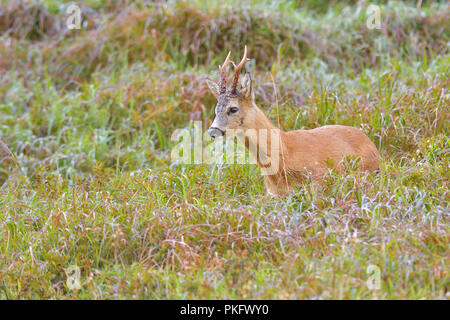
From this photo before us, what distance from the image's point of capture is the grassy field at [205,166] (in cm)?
399

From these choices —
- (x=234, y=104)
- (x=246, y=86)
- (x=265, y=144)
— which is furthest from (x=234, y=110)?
(x=265, y=144)

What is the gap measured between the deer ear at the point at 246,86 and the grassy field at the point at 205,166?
31.1 inches

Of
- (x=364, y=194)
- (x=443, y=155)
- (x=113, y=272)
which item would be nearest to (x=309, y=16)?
(x=443, y=155)

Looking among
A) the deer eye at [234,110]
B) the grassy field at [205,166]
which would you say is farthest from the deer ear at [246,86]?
the grassy field at [205,166]

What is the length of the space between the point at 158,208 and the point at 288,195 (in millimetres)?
977

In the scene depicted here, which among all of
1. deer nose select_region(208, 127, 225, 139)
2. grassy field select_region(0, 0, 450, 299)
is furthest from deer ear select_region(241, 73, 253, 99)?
grassy field select_region(0, 0, 450, 299)

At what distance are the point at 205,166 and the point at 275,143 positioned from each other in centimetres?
105

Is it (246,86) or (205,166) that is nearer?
(246,86)

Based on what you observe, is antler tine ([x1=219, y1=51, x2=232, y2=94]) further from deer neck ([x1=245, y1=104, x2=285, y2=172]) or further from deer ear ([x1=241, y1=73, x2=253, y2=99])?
deer neck ([x1=245, y1=104, x2=285, y2=172])

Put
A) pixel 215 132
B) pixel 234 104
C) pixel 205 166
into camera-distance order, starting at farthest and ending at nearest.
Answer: pixel 205 166 < pixel 234 104 < pixel 215 132

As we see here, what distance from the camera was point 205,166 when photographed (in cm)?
581

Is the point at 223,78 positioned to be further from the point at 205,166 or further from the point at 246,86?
the point at 205,166

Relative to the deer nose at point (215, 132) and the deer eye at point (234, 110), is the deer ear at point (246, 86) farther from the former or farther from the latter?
the deer nose at point (215, 132)

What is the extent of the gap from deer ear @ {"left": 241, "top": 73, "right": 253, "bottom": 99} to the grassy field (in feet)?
2.59
